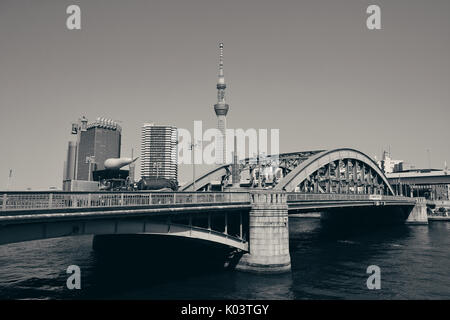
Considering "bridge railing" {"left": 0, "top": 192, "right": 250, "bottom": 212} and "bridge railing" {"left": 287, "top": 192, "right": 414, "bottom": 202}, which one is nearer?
"bridge railing" {"left": 0, "top": 192, "right": 250, "bottom": 212}

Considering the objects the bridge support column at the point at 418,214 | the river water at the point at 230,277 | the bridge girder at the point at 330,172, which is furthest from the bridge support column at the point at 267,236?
the bridge support column at the point at 418,214

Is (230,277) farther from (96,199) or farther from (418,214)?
(418,214)

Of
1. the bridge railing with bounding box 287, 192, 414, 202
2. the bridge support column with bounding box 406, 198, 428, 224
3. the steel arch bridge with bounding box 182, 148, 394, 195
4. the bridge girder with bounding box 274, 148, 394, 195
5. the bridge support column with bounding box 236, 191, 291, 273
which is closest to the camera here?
the bridge support column with bounding box 236, 191, 291, 273

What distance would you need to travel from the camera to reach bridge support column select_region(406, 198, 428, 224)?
96.9 meters

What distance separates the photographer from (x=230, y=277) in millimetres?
34531

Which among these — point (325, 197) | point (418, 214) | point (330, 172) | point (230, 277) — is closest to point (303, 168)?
point (325, 197)

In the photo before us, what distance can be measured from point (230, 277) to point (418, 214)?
282 feet

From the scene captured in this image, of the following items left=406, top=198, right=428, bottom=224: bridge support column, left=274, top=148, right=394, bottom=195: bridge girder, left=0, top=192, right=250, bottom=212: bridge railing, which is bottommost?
left=406, top=198, right=428, bottom=224: bridge support column

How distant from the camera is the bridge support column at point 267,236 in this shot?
3588cm

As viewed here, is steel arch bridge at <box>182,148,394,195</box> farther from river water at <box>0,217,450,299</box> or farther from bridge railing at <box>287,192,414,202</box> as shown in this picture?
river water at <box>0,217,450,299</box>

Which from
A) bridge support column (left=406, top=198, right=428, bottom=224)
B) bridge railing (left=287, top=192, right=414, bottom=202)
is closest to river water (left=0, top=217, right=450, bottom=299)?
bridge railing (left=287, top=192, right=414, bottom=202)

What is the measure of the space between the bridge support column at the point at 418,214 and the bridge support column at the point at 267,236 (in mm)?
78860

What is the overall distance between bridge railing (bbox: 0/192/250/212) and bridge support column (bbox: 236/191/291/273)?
406 centimetres
